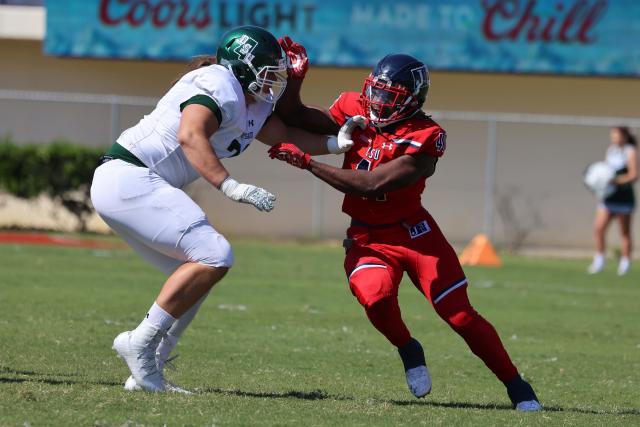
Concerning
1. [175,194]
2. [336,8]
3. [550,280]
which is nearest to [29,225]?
[336,8]

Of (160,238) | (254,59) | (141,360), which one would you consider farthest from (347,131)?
(141,360)

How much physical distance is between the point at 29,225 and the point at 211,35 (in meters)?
4.42

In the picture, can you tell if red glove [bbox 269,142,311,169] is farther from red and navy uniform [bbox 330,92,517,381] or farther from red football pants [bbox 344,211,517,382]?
red football pants [bbox 344,211,517,382]

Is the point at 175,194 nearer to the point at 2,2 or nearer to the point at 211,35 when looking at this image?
the point at 211,35

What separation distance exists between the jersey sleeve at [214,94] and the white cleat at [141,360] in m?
1.19

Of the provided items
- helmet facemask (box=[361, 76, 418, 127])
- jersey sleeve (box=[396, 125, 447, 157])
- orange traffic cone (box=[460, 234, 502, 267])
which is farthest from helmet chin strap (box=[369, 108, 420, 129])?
orange traffic cone (box=[460, 234, 502, 267])

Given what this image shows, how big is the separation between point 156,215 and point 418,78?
5.44 ft

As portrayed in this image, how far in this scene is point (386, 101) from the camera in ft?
20.6

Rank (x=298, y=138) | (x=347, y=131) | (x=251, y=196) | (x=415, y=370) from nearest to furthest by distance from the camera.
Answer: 1. (x=251, y=196)
2. (x=415, y=370)
3. (x=347, y=131)
4. (x=298, y=138)

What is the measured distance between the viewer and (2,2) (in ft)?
68.5

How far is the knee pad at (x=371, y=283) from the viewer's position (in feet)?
20.1

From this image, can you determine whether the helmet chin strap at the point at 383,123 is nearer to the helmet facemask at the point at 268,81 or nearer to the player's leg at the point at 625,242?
the helmet facemask at the point at 268,81

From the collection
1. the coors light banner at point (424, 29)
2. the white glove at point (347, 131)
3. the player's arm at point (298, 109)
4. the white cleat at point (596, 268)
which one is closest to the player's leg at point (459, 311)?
the white glove at point (347, 131)

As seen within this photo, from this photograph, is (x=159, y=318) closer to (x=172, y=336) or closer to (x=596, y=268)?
(x=172, y=336)
